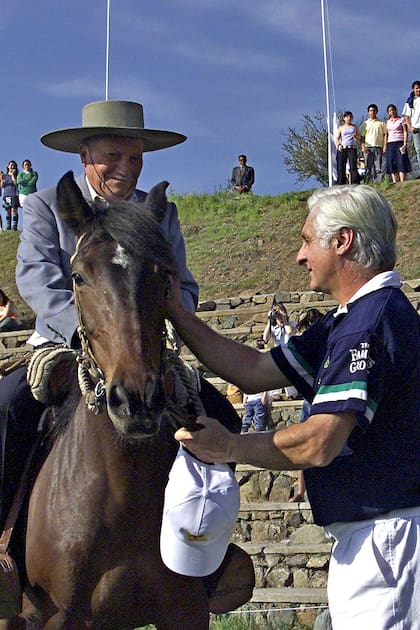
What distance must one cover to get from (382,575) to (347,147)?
71.5 ft

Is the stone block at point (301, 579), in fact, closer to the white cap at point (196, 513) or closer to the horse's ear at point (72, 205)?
the white cap at point (196, 513)

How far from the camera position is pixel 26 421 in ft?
17.2

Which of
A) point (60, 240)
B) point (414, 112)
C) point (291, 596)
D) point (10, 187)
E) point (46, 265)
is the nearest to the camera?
point (46, 265)

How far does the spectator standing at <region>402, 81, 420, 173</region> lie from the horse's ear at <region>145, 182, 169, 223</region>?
17698mm

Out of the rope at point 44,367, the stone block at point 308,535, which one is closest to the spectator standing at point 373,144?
the stone block at point 308,535

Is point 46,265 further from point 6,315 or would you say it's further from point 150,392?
point 6,315

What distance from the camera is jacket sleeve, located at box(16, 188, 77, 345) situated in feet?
16.7

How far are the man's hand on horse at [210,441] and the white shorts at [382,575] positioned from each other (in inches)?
22.4

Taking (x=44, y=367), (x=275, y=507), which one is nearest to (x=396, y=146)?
(x=275, y=507)

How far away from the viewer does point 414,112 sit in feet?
74.6

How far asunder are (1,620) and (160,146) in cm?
269

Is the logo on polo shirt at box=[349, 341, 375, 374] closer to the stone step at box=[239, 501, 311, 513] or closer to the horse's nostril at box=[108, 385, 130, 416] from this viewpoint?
the horse's nostril at box=[108, 385, 130, 416]

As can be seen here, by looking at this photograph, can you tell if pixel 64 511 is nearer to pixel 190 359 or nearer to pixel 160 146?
pixel 160 146

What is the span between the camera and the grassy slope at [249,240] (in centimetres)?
2445
